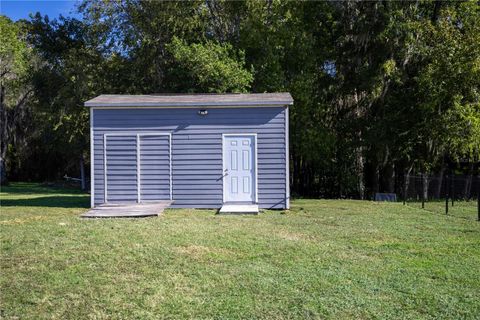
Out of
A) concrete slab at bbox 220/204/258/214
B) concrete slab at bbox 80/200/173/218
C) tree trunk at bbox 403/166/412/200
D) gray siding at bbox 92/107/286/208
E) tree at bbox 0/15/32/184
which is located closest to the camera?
concrete slab at bbox 80/200/173/218

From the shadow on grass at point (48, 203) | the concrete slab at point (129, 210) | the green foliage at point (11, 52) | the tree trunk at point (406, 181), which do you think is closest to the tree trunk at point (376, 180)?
the tree trunk at point (406, 181)

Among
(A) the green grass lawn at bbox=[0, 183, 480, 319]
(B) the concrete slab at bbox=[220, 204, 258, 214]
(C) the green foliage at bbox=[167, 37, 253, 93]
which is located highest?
(C) the green foliage at bbox=[167, 37, 253, 93]

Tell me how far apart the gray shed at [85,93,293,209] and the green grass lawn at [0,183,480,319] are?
3098mm

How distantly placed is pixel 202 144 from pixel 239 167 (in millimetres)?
1140

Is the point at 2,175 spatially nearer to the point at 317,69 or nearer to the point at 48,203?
the point at 48,203

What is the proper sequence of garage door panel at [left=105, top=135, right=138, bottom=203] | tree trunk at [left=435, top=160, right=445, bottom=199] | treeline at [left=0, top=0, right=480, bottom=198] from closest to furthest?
garage door panel at [left=105, top=135, right=138, bottom=203] → treeline at [left=0, top=0, right=480, bottom=198] → tree trunk at [left=435, top=160, right=445, bottom=199]

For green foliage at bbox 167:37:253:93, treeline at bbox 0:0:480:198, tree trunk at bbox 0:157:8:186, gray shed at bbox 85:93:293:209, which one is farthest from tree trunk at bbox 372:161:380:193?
tree trunk at bbox 0:157:8:186

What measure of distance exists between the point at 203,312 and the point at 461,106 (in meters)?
14.4

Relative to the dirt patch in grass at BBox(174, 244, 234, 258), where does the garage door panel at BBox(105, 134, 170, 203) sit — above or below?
above

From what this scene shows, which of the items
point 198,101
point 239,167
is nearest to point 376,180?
point 239,167

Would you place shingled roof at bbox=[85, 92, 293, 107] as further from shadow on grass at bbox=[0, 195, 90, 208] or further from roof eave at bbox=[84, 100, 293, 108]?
shadow on grass at bbox=[0, 195, 90, 208]

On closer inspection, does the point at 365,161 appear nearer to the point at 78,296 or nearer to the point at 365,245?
the point at 365,245

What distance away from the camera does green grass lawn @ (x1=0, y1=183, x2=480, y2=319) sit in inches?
168

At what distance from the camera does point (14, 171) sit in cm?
3294
